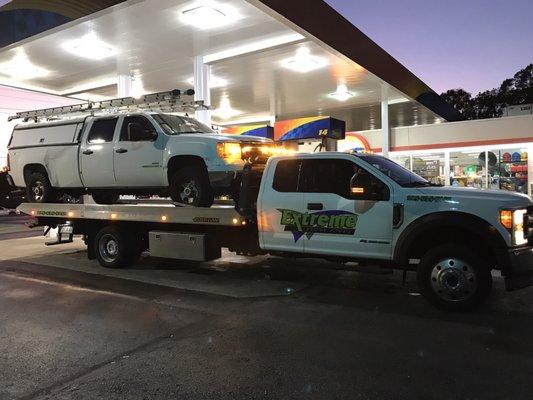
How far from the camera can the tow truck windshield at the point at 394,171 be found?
22.4 feet

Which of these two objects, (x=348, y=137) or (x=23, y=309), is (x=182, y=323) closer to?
(x=23, y=309)

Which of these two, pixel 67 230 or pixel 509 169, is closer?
pixel 67 230

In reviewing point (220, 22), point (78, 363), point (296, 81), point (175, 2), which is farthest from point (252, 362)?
point (296, 81)

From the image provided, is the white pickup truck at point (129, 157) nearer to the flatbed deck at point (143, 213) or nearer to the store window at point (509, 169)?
the flatbed deck at point (143, 213)

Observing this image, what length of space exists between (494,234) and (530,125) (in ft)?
49.1

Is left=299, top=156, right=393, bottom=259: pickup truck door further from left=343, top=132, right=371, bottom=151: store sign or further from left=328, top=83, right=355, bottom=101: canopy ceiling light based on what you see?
left=343, top=132, right=371, bottom=151: store sign

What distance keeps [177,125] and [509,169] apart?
15.2 metres

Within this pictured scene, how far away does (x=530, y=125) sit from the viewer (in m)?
18.6

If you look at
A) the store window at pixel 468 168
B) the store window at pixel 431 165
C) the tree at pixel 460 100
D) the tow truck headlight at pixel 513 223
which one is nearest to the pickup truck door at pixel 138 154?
the tow truck headlight at pixel 513 223

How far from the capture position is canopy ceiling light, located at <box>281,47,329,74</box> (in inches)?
Answer: 549

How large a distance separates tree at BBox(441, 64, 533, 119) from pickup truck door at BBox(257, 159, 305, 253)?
183 ft

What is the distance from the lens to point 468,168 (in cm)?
2033

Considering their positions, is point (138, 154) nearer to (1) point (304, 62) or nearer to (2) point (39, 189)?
(2) point (39, 189)

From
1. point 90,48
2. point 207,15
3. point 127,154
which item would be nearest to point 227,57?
point 207,15
